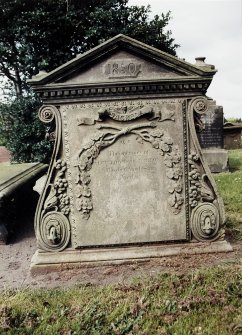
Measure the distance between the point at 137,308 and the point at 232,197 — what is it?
386 cm

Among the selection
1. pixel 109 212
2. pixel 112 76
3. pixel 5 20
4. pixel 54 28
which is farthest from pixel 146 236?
pixel 5 20

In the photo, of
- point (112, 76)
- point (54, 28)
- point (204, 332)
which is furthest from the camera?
point (54, 28)

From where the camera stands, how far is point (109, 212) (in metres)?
3.83

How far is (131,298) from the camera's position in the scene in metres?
2.95

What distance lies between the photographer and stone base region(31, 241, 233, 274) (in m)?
3.73

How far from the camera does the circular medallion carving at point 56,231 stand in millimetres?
3811

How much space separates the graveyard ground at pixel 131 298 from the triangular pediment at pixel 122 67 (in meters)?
1.82

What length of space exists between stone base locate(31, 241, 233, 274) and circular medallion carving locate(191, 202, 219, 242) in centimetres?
8

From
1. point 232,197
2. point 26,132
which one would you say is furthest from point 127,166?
point 26,132

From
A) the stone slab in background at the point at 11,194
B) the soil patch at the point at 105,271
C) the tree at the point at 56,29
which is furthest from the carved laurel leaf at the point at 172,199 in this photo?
the tree at the point at 56,29

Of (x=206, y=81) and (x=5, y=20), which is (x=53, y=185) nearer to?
(x=206, y=81)

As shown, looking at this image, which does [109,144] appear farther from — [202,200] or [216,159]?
[216,159]

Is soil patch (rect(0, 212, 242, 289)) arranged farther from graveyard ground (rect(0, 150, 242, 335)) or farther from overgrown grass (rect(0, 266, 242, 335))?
overgrown grass (rect(0, 266, 242, 335))

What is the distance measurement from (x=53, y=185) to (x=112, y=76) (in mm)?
1234
